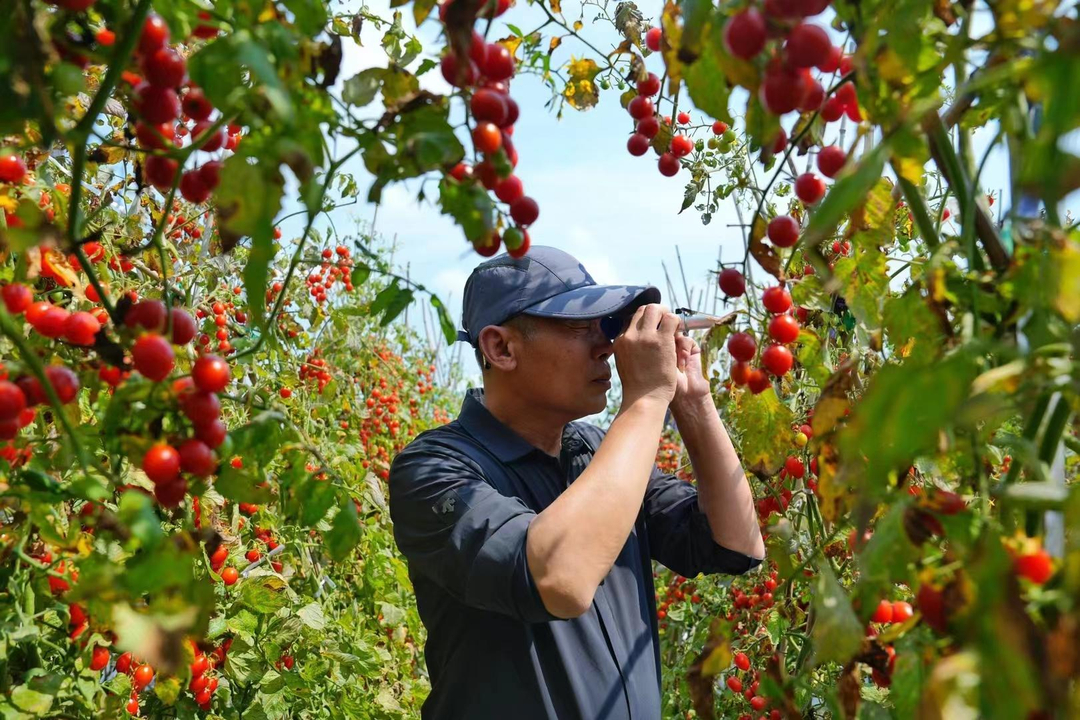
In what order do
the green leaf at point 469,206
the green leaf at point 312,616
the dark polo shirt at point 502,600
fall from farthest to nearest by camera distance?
the green leaf at point 312,616
the dark polo shirt at point 502,600
the green leaf at point 469,206

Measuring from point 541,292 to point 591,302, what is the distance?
10 cm

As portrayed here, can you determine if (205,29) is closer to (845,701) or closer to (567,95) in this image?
(567,95)

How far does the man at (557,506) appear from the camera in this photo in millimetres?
1369

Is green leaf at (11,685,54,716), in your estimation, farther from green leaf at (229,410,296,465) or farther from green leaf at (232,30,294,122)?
green leaf at (232,30,294,122)

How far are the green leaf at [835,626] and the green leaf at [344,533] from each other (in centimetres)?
39

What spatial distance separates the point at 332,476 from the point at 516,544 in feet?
1.79

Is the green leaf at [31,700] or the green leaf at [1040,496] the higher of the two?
the green leaf at [31,700]

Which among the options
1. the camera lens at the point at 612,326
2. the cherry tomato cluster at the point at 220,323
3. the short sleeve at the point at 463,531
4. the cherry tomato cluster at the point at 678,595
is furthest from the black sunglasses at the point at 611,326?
the cherry tomato cluster at the point at 678,595

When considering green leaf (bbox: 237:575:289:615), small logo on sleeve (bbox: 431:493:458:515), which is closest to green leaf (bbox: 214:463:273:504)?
small logo on sleeve (bbox: 431:493:458:515)

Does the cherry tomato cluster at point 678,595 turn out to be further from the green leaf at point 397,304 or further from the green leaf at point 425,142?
the green leaf at point 425,142

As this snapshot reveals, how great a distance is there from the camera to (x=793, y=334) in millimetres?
1040

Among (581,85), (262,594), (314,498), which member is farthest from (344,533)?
(262,594)

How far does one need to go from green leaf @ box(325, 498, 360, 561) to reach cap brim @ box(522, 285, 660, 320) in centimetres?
95

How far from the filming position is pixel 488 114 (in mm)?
762
